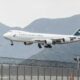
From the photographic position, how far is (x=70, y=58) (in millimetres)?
67938

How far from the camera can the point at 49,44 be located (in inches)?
2203

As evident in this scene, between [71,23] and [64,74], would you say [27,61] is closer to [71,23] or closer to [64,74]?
[64,74]

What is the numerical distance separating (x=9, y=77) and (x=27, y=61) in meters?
11.1

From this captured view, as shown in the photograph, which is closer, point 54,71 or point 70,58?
point 54,71

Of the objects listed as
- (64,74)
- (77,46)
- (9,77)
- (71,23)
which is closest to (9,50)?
(77,46)

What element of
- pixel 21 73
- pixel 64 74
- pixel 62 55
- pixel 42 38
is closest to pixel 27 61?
pixel 64 74

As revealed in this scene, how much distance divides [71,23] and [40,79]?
5584cm

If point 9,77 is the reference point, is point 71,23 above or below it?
above

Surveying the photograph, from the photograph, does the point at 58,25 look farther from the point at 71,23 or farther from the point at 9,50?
the point at 9,50

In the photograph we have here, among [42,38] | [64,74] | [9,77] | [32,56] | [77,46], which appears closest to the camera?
[9,77]

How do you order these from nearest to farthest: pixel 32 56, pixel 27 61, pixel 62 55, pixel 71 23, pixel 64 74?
1. pixel 64 74
2. pixel 27 61
3. pixel 32 56
4. pixel 62 55
5. pixel 71 23

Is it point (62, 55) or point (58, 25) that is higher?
point (58, 25)

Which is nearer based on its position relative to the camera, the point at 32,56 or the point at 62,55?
the point at 32,56

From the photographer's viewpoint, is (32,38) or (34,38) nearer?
(32,38)
